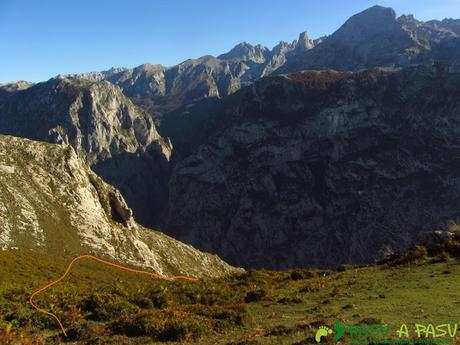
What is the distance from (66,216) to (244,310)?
84.5 metres

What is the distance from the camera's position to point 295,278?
48750 millimetres

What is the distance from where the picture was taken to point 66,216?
10188 cm

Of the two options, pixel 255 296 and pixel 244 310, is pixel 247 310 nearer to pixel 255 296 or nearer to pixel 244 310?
pixel 244 310

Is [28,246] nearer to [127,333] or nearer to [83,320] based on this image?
[83,320]

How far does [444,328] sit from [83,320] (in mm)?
19392

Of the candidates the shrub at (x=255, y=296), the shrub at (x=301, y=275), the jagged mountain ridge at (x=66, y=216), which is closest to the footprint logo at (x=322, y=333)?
the shrub at (x=255, y=296)

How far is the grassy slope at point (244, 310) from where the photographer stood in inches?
859

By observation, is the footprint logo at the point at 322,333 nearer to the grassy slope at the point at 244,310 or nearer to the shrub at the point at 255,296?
the grassy slope at the point at 244,310

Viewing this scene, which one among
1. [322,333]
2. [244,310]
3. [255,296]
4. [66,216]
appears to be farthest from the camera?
[66,216]

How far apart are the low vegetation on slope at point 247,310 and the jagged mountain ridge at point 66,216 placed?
189 ft

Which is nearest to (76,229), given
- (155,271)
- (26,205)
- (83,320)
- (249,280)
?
(26,205)

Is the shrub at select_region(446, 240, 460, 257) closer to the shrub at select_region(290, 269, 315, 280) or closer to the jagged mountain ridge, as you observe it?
the shrub at select_region(290, 269, 315, 280)

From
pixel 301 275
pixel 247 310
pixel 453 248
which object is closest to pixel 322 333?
pixel 247 310

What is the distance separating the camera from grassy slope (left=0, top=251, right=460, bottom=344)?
21.8 m
